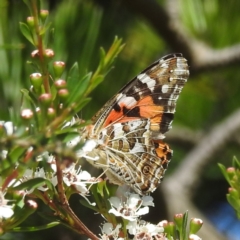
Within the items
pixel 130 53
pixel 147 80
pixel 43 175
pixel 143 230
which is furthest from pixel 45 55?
pixel 130 53

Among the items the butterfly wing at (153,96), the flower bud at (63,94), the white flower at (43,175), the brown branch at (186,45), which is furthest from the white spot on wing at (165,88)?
the brown branch at (186,45)

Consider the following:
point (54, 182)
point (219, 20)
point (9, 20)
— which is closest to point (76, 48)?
point (9, 20)

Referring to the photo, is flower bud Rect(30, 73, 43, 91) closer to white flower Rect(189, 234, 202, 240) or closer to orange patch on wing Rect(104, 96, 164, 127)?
white flower Rect(189, 234, 202, 240)

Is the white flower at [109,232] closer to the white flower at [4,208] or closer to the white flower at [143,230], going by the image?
the white flower at [143,230]

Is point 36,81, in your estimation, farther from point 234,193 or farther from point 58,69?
point 234,193

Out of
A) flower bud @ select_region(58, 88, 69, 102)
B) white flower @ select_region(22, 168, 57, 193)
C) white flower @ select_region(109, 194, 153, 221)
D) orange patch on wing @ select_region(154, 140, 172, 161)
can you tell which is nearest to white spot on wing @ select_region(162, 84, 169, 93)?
orange patch on wing @ select_region(154, 140, 172, 161)

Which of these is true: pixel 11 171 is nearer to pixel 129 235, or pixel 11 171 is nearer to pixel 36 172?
pixel 36 172

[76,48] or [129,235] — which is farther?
[76,48]
